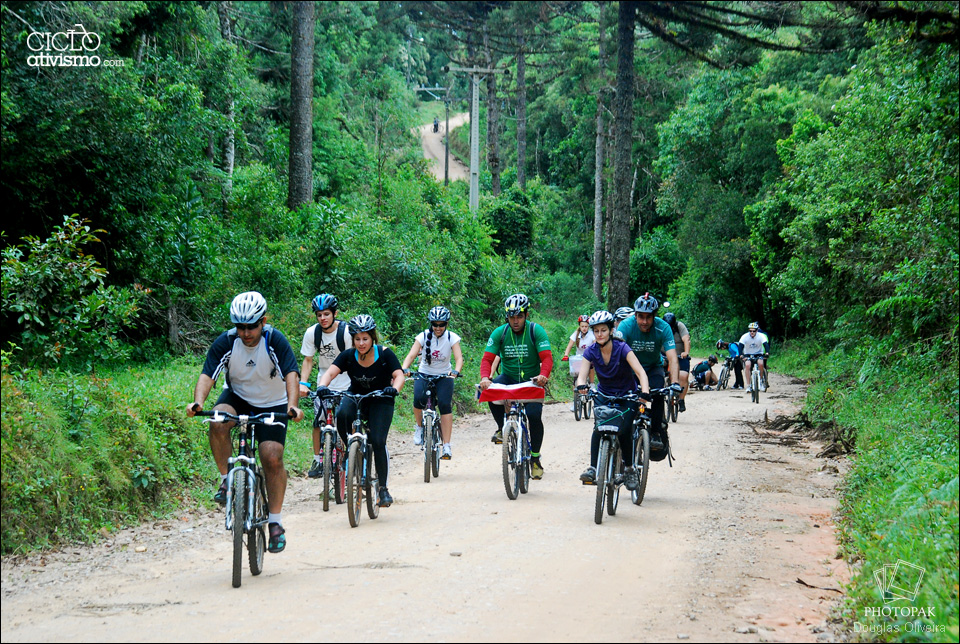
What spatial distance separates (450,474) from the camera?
40.2 ft

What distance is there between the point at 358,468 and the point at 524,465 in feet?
7.30

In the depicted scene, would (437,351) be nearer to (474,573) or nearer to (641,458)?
(641,458)

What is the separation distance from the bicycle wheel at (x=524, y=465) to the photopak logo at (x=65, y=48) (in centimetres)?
855

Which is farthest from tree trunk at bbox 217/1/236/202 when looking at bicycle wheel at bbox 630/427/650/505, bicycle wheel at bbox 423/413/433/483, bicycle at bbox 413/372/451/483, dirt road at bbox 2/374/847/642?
bicycle wheel at bbox 630/427/650/505

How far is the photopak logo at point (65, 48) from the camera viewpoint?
12664mm

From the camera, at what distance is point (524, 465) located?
10391 mm

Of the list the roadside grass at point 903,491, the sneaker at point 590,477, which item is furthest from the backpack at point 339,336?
the roadside grass at point 903,491

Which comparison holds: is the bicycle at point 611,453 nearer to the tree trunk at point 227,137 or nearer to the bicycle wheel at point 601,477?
the bicycle wheel at point 601,477

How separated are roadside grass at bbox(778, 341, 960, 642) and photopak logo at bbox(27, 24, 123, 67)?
1184 cm

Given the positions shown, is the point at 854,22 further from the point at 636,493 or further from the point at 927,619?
the point at 927,619

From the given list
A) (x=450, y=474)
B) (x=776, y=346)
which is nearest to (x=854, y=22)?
(x=450, y=474)

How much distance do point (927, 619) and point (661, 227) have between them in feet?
152

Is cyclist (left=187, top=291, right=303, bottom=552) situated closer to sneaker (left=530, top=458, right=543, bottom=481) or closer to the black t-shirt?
the black t-shirt

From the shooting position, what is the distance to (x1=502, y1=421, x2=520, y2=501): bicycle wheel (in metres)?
10.1
